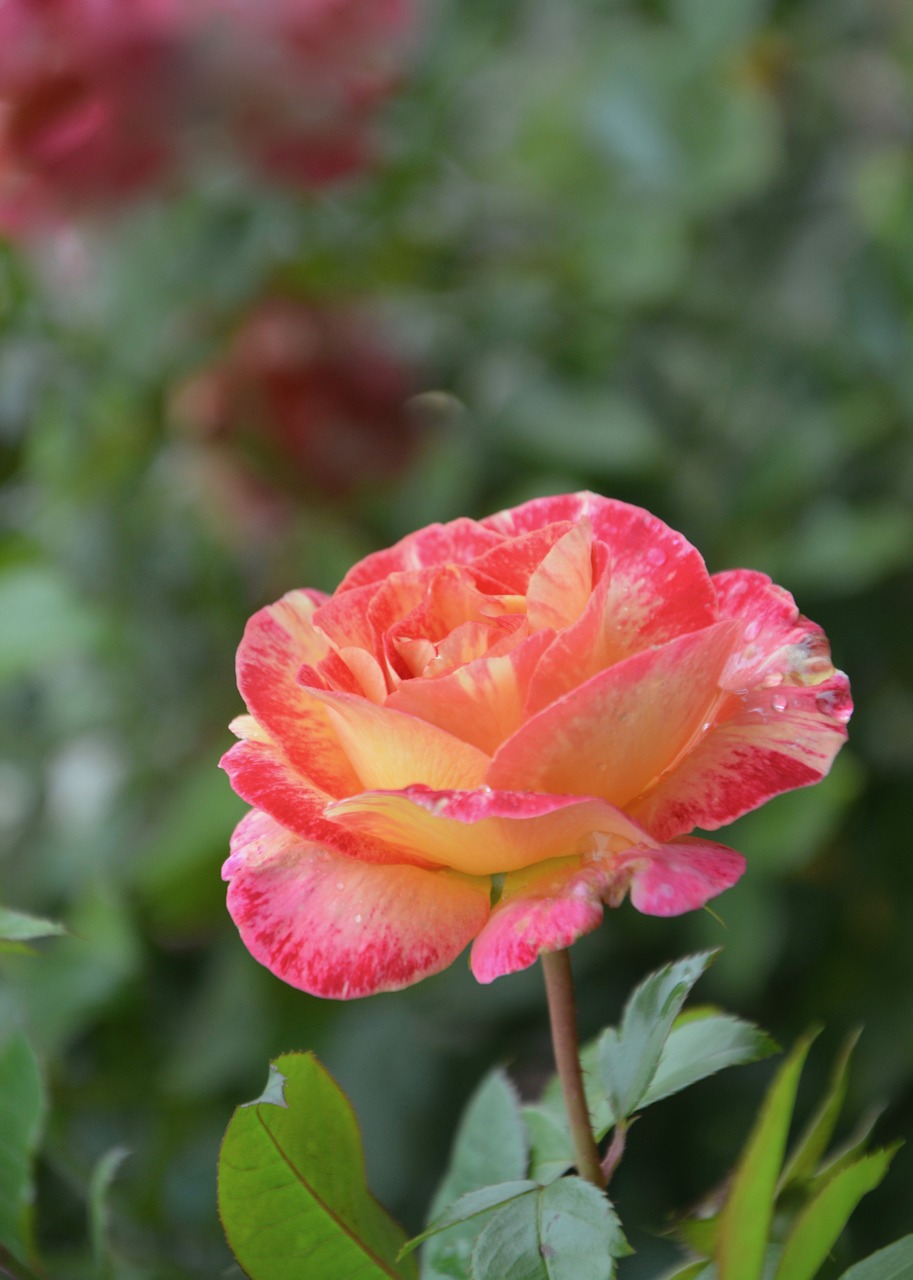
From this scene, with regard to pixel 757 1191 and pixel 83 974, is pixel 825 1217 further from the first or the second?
pixel 83 974

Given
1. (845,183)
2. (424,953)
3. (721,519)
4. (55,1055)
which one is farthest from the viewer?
(845,183)

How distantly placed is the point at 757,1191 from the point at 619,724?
0.28ft

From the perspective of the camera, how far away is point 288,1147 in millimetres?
236

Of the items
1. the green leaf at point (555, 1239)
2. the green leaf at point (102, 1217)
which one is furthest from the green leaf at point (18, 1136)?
the green leaf at point (555, 1239)

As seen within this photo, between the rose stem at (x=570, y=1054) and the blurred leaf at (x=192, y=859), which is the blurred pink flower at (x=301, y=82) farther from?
the rose stem at (x=570, y=1054)

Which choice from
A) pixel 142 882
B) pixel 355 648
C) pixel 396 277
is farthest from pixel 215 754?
pixel 355 648

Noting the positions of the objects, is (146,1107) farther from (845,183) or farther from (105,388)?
(845,183)

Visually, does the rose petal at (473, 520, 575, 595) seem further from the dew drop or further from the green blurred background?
the green blurred background

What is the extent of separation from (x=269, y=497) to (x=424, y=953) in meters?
0.68

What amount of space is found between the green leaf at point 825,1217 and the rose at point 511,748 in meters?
0.06

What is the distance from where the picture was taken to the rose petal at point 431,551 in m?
0.28

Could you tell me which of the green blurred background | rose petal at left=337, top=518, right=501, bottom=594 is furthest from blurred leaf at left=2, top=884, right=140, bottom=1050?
rose petal at left=337, top=518, right=501, bottom=594

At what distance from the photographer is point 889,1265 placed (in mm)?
232

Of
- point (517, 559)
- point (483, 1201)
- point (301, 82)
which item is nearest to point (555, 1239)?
point (483, 1201)
